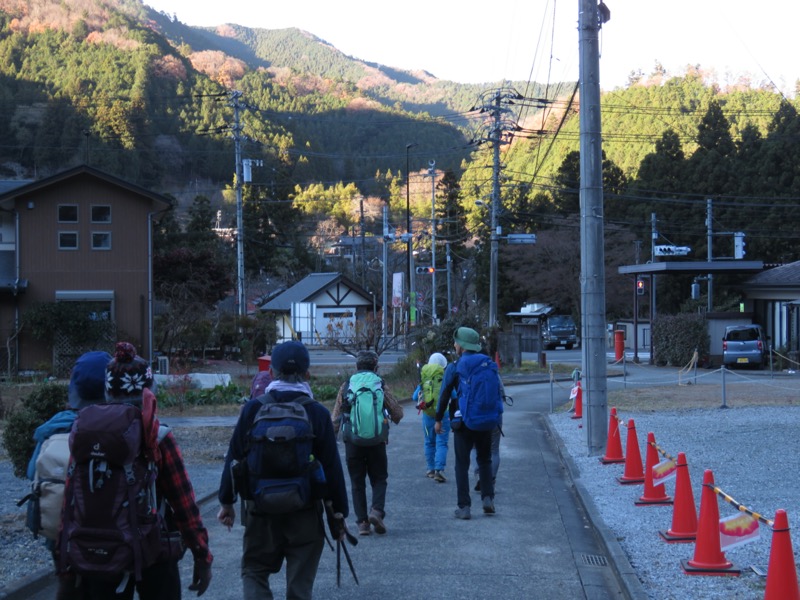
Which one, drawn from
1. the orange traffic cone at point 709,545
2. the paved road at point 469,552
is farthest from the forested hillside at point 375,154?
the orange traffic cone at point 709,545

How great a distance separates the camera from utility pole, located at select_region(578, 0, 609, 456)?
44.8ft

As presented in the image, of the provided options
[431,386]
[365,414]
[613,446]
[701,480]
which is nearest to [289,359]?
[365,414]

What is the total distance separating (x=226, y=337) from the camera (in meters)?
38.0

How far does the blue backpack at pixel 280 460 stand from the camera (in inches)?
179

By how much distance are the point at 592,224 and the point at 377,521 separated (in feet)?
23.6

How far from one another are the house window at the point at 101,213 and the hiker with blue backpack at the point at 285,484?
99.9 ft

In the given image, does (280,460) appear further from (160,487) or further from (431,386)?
(431,386)

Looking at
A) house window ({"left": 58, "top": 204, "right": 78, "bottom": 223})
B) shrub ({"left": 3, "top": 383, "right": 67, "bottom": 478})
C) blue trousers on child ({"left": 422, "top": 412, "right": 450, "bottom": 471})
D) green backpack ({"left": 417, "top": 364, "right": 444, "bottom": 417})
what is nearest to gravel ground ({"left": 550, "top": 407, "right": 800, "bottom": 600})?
blue trousers on child ({"left": 422, "top": 412, "right": 450, "bottom": 471})

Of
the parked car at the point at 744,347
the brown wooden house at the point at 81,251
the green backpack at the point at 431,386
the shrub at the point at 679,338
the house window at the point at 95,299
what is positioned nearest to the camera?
the green backpack at the point at 431,386

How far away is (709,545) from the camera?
22.1 feet

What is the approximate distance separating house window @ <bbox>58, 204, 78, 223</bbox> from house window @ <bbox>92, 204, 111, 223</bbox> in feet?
2.10

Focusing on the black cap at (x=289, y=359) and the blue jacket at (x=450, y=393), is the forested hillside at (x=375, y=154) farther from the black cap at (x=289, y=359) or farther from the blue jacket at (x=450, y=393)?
the black cap at (x=289, y=359)

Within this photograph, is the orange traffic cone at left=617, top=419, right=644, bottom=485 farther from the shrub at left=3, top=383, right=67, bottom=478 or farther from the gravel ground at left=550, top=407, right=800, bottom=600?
the shrub at left=3, top=383, right=67, bottom=478

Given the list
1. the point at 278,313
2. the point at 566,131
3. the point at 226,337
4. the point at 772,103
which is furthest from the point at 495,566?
the point at 772,103
